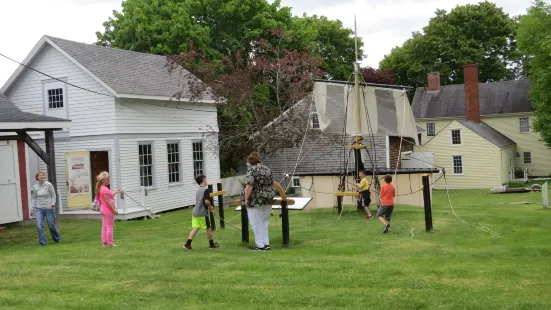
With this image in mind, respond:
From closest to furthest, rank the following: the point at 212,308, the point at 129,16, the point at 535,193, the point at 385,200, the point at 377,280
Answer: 1. the point at 212,308
2. the point at 377,280
3. the point at 385,200
4. the point at 535,193
5. the point at 129,16

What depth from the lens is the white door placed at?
20781 mm

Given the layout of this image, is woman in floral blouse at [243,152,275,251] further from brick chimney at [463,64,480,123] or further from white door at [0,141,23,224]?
brick chimney at [463,64,480,123]

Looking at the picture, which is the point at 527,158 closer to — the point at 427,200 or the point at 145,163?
the point at 145,163

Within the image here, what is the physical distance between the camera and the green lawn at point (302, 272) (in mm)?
8117

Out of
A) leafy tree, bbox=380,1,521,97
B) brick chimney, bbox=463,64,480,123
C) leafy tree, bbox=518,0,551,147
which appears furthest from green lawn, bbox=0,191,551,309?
leafy tree, bbox=380,1,521,97

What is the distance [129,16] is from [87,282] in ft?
99.0

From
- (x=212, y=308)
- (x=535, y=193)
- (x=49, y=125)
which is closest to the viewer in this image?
(x=212, y=308)

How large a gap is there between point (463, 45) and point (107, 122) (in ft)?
152

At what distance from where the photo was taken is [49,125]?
1623 cm

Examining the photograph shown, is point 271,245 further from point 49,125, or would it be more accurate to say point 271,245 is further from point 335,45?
point 335,45

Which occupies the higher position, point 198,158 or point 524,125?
point 524,125

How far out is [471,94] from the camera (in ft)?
169

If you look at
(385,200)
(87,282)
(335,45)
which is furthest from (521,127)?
(87,282)

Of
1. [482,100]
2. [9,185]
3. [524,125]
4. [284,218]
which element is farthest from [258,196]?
[482,100]
